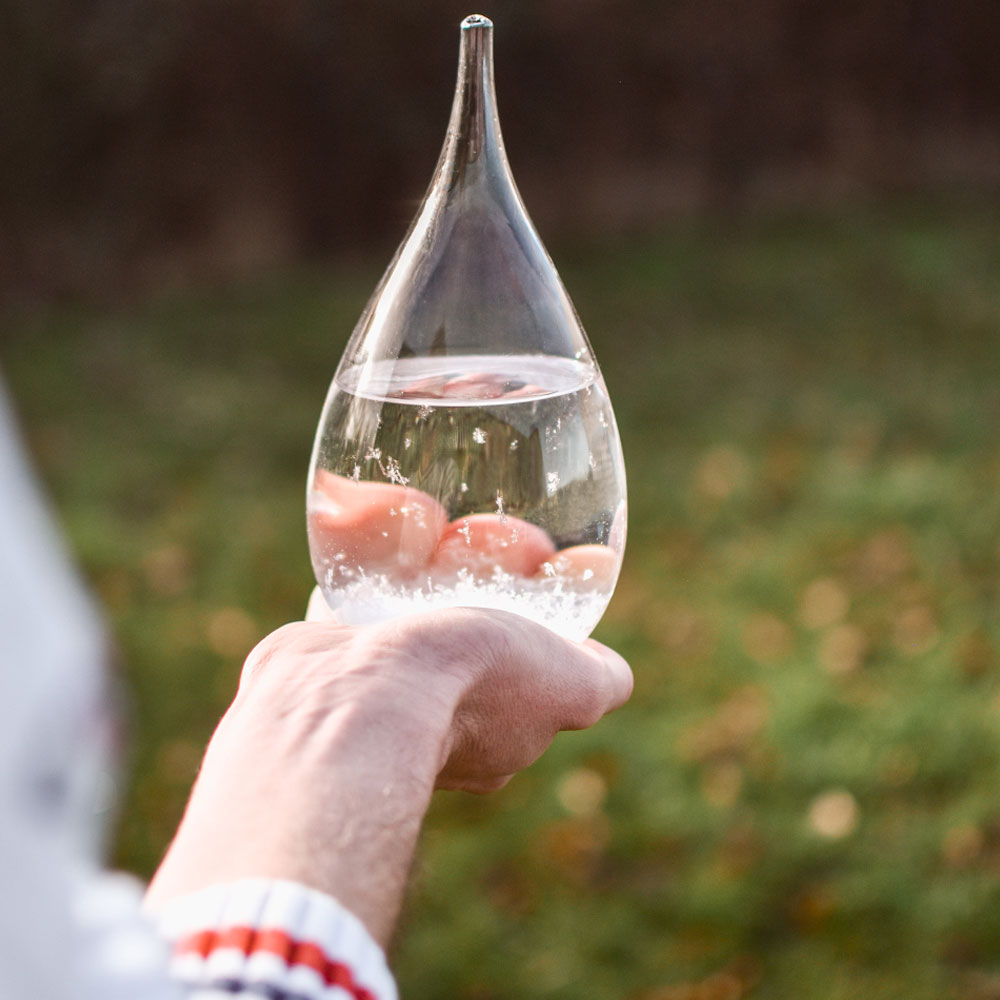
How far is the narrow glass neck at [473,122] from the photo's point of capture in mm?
1541

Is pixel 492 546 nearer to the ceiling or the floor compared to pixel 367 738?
nearer to the ceiling

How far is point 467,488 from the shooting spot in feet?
4.94

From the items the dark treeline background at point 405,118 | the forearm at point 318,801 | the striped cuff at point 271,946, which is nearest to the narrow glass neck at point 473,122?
the forearm at point 318,801

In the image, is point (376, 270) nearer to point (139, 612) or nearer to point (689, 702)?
point (139, 612)

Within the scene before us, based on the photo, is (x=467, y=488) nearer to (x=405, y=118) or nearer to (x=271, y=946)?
(x=271, y=946)

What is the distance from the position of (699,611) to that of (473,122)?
3227 millimetres

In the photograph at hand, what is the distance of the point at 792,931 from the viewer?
309 cm

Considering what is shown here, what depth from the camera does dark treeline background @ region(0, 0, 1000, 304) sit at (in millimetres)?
7551

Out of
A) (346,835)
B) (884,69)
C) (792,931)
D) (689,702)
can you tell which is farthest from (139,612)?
(884,69)

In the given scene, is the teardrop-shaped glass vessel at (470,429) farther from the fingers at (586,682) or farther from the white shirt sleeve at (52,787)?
the white shirt sleeve at (52,787)

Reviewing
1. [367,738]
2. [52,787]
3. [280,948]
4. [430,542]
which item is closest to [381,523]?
[430,542]

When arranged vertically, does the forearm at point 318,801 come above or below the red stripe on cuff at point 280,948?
above

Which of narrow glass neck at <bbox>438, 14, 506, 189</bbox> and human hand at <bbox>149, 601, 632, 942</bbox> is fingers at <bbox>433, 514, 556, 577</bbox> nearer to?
human hand at <bbox>149, 601, 632, 942</bbox>

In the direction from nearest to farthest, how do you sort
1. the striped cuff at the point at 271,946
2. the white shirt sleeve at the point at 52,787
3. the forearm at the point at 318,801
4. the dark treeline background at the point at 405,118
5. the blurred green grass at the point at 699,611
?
the white shirt sleeve at the point at 52,787, the striped cuff at the point at 271,946, the forearm at the point at 318,801, the blurred green grass at the point at 699,611, the dark treeline background at the point at 405,118
